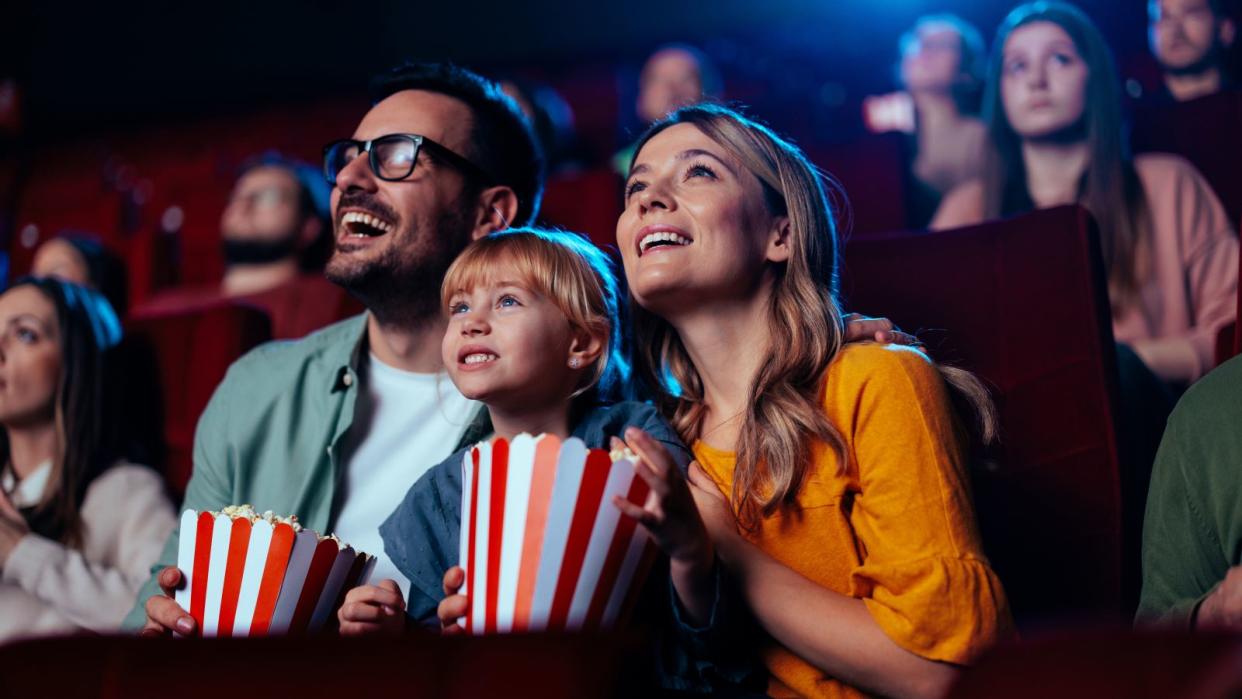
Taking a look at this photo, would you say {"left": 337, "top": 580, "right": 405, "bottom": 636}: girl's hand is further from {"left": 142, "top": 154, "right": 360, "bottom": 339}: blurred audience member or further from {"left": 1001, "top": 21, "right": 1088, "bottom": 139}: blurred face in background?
{"left": 142, "top": 154, "right": 360, "bottom": 339}: blurred audience member

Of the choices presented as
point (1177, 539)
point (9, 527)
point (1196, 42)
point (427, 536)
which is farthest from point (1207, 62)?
point (9, 527)

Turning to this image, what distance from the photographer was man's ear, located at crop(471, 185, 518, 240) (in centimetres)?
122

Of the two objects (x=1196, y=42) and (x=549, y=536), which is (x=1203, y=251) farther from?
(x=549, y=536)

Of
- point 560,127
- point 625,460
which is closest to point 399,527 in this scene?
point 625,460

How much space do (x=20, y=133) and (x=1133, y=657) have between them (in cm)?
448

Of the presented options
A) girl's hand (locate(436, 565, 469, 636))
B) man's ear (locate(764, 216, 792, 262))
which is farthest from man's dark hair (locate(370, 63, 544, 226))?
girl's hand (locate(436, 565, 469, 636))

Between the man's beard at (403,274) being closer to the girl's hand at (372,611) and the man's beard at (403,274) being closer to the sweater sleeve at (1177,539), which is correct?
the girl's hand at (372,611)

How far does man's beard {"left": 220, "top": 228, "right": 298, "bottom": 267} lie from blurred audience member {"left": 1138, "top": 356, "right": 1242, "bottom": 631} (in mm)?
1724

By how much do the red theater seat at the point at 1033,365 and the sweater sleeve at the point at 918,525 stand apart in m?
0.18

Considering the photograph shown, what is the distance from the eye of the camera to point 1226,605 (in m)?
0.69

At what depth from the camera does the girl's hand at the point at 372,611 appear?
730mm

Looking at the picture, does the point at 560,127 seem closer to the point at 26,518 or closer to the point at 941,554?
the point at 26,518

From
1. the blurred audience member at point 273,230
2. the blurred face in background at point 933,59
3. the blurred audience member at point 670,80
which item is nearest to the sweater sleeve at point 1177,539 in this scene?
the blurred face in background at point 933,59

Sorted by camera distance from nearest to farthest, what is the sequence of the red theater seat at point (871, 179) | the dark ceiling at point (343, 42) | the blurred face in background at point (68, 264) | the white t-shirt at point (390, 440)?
the white t-shirt at point (390, 440) → the red theater seat at point (871, 179) → the blurred face in background at point (68, 264) → the dark ceiling at point (343, 42)
